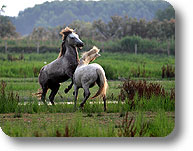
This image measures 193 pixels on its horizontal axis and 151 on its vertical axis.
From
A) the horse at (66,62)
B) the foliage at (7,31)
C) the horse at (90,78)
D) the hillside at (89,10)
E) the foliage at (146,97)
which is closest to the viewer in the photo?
the horse at (90,78)

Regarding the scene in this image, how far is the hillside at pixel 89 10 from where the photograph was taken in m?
8.27

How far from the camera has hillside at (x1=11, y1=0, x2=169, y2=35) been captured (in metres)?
8.27

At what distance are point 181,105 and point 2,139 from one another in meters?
2.85

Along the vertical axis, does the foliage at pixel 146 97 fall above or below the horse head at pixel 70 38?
below

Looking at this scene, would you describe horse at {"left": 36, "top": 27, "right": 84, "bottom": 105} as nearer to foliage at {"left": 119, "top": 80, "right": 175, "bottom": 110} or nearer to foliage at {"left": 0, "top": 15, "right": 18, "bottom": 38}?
foliage at {"left": 119, "top": 80, "right": 175, "bottom": 110}

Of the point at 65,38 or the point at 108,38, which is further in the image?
the point at 108,38

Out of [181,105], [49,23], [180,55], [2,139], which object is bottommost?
[2,139]

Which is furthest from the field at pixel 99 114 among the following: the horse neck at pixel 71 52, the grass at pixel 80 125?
the horse neck at pixel 71 52

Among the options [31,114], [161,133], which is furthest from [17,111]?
[161,133]

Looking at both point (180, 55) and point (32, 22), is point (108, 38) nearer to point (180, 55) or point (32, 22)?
point (32, 22)

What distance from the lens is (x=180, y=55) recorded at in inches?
266

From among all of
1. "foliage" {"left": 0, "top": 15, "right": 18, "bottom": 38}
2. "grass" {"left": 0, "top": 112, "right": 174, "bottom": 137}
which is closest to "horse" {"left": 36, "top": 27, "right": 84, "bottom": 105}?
"grass" {"left": 0, "top": 112, "right": 174, "bottom": 137}

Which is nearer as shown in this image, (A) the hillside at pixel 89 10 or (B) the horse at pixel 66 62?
(B) the horse at pixel 66 62

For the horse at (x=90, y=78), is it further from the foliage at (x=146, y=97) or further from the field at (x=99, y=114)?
the foliage at (x=146, y=97)
